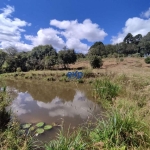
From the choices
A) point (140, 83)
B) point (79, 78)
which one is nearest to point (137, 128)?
point (140, 83)

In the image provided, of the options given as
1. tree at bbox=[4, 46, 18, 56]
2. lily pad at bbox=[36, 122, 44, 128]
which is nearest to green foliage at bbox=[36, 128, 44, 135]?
lily pad at bbox=[36, 122, 44, 128]

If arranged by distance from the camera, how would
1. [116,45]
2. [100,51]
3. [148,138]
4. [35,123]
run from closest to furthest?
[148,138] → [35,123] → [100,51] → [116,45]

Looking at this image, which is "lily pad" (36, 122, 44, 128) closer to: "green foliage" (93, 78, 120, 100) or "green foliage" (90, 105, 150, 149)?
"green foliage" (90, 105, 150, 149)

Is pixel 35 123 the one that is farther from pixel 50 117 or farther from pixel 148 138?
pixel 148 138

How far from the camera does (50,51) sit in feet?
144

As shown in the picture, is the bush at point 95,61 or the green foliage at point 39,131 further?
the bush at point 95,61

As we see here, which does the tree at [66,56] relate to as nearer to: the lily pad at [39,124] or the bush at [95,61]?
the bush at [95,61]

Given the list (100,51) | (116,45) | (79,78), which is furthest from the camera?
(116,45)

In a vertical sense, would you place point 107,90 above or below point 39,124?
above

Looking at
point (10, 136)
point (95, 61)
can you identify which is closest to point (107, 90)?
point (10, 136)

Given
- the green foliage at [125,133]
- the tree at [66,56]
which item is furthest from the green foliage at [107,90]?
the tree at [66,56]

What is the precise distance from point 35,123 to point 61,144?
2468 millimetres

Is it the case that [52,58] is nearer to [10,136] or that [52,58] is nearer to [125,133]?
[10,136]

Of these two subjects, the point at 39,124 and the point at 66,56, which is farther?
the point at 66,56
